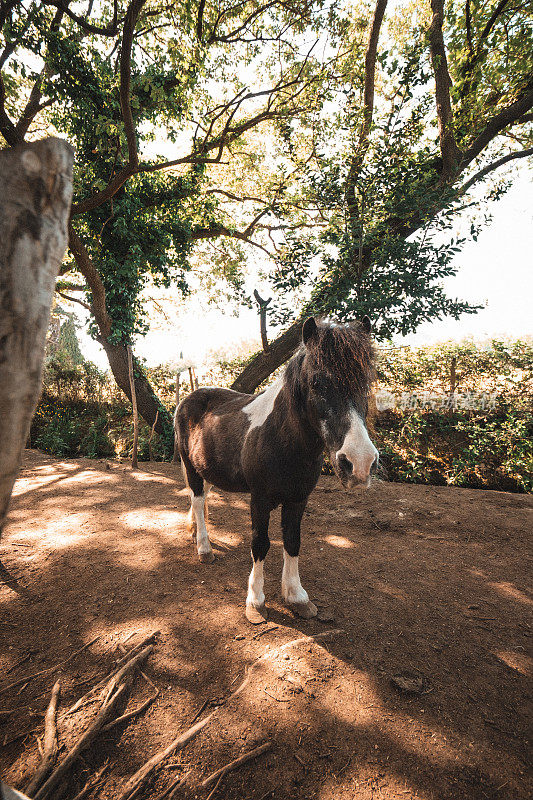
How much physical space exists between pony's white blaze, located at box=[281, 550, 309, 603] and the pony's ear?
191 centimetres

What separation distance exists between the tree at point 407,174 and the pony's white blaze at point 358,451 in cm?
361

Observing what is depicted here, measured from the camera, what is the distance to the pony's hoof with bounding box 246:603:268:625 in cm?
260

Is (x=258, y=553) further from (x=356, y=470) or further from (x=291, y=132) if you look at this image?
(x=291, y=132)

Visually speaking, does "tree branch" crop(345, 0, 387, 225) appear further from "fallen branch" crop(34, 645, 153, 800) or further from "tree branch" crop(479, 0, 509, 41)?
"fallen branch" crop(34, 645, 153, 800)

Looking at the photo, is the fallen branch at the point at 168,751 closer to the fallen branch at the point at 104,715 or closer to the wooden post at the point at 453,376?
the fallen branch at the point at 104,715

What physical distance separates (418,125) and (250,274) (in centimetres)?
669

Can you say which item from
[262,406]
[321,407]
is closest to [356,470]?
[321,407]

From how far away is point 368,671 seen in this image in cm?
216

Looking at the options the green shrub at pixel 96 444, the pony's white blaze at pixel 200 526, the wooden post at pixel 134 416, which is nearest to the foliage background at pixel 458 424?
the green shrub at pixel 96 444

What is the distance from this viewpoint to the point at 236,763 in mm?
1582

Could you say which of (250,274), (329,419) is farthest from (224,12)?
(329,419)

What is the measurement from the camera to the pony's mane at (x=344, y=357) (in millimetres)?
1969

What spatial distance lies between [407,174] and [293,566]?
569cm

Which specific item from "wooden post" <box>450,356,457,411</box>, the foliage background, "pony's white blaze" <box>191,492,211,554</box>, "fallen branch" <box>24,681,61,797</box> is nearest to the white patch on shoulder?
"pony's white blaze" <box>191,492,211,554</box>
